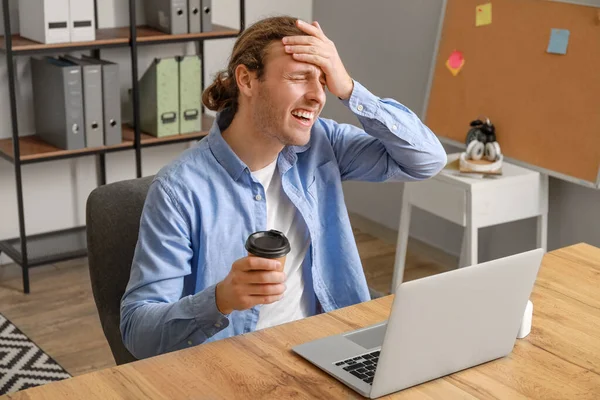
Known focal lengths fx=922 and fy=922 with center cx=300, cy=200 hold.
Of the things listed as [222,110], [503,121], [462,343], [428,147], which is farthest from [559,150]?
[462,343]

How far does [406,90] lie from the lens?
4133mm

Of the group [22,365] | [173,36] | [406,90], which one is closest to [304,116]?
[22,365]

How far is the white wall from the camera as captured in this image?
12.5ft

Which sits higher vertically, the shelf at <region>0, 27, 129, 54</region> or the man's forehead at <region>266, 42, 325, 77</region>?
the man's forehead at <region>266, 42, 325, 77</region>

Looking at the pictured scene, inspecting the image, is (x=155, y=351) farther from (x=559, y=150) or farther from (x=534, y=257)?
(x=559, y=150)

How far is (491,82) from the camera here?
3.52 m

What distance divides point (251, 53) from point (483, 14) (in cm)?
191

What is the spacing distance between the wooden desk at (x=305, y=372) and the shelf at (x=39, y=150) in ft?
7.15

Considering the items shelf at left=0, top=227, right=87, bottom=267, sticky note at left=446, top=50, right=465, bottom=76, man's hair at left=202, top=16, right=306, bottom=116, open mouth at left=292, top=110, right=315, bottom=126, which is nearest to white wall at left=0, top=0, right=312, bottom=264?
shelf at left=0, top=227, right=87, bottom=267

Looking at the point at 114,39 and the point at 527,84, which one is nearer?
the point at 527,84

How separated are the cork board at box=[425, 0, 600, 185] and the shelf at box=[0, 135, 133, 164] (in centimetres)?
134

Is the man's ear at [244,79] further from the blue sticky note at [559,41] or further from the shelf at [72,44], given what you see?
the shelf at [72,44]

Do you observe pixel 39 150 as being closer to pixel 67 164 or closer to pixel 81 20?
pixel 67 164

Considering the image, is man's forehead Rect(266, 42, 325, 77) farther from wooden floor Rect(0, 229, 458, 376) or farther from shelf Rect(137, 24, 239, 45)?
shelf Rect(137, 24, 239, 45)
